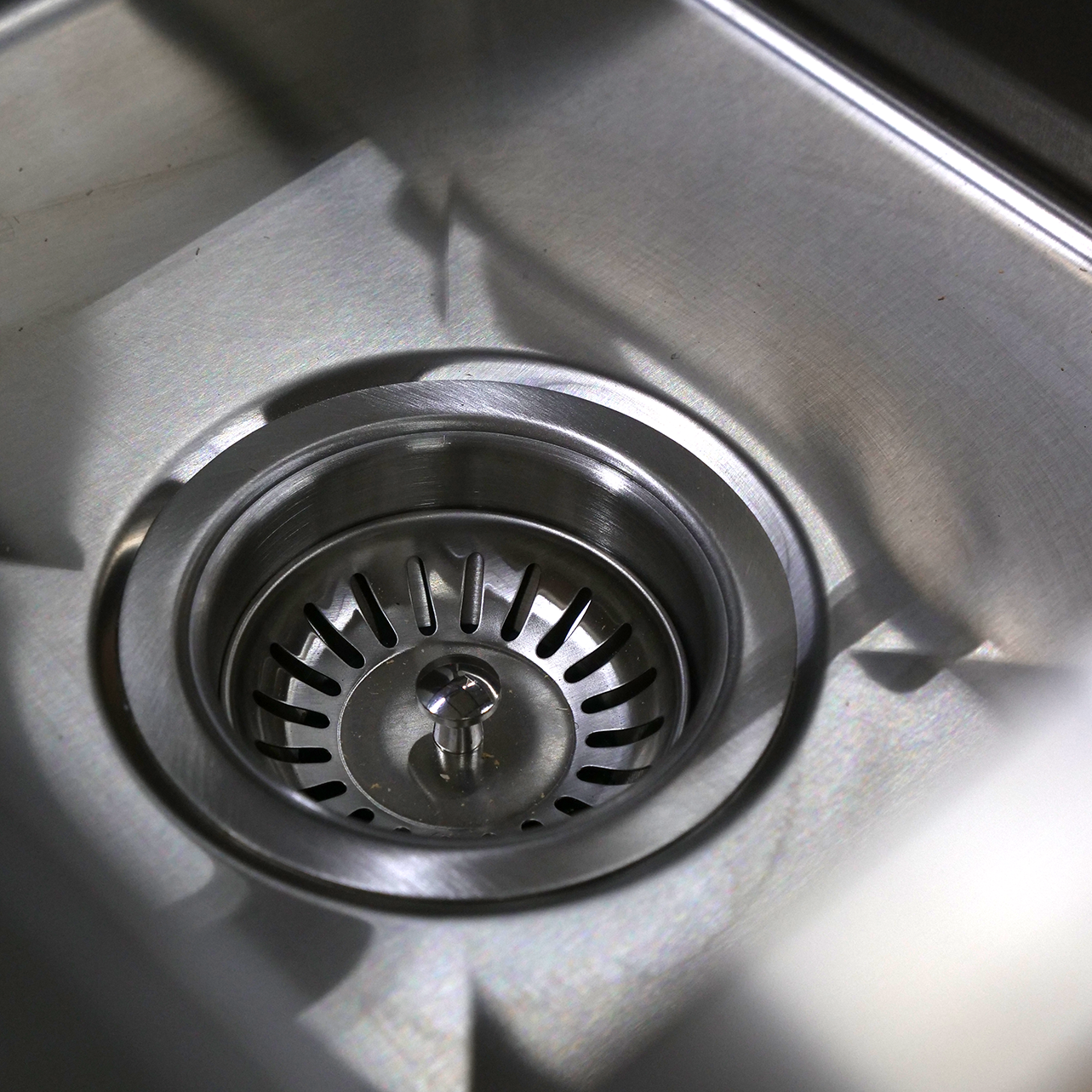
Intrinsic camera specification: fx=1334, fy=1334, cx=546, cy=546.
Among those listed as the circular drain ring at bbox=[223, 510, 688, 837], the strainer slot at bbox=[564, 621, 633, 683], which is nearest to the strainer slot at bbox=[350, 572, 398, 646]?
the circular drain ring at bbox=[223, 510, 688, 837]

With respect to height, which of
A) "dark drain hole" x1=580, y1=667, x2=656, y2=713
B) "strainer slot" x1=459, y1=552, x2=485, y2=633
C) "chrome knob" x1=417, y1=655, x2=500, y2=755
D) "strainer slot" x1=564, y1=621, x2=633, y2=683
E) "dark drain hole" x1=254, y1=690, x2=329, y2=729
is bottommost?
"dark drain hole" x1=580, y1=667, x2=656, y2=713

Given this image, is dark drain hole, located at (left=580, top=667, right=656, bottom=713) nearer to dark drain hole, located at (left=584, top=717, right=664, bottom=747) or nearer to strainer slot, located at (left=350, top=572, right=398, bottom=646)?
dark drain hole, located at (left=584, top=717, right=664, bottom=747)

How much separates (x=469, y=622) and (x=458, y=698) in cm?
10

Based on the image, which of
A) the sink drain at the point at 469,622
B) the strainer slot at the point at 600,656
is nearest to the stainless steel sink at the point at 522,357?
the sink drain at the point at 469,622

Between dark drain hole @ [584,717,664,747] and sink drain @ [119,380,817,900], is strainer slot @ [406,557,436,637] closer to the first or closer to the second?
sink drain @ [119,380,817,900]

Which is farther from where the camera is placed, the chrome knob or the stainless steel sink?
the chrome knob

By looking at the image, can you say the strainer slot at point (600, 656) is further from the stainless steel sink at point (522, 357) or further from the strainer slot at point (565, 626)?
the stainless steel sink at point (522, 357)

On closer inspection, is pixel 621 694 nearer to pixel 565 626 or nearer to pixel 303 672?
pixel 565 626

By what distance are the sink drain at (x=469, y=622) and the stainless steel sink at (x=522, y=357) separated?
22 millimetres

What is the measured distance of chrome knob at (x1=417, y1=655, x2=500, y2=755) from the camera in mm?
669

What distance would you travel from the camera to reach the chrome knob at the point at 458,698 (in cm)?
67

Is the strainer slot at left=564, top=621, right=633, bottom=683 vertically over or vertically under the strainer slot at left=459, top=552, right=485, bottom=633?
under

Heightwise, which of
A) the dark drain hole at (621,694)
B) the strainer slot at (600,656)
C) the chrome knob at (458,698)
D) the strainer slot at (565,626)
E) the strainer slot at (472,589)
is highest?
the strainer slot at (472,589)

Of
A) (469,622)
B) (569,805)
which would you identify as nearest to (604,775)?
(569,805)
